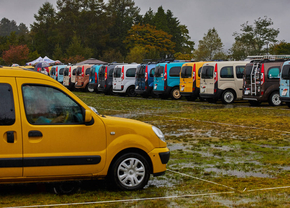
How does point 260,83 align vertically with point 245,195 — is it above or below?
above

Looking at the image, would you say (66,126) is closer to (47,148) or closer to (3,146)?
(47,148)

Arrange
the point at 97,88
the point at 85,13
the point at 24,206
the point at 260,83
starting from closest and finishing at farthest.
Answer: the point at 24,206 < the point at 260,83 < the point at 97,88 < the point at 85,13

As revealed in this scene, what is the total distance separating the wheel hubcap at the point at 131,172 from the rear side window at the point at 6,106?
1541 mm

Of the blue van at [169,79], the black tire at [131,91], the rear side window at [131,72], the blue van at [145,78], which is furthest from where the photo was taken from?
the black tire at [131,91]

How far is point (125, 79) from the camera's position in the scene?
31344 mm

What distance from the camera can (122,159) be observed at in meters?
6.39

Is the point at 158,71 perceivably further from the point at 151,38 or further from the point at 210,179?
the point at 151,38

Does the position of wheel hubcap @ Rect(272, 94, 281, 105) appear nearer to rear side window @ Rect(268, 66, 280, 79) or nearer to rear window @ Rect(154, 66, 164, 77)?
rear side window @ Rect(268, 66, 280, 79)

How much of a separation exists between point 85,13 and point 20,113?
10377cm

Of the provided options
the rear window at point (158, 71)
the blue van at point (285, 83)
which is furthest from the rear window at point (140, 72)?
the blue van at point (285, 83)

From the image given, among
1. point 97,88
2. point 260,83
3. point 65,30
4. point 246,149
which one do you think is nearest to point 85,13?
point 65,30

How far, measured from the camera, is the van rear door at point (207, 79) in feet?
78.3

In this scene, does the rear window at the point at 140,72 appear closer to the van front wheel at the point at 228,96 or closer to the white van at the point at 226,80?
the white van at the point at 226,80

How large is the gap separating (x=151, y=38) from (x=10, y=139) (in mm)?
93082
